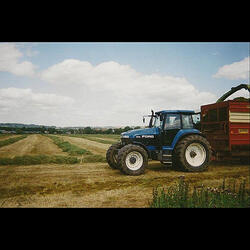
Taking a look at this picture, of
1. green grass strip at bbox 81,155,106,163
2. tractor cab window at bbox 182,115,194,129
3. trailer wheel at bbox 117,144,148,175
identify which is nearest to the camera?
trailer wheel at bbox 117,144,148,175

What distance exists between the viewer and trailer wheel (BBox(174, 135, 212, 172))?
20.7 feet

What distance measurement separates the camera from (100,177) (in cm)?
600

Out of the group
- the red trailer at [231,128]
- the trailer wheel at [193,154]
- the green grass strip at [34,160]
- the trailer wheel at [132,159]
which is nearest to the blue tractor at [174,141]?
the trailer wheel at [193,154]

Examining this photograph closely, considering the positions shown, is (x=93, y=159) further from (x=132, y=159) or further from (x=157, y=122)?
(x=157, y=122)

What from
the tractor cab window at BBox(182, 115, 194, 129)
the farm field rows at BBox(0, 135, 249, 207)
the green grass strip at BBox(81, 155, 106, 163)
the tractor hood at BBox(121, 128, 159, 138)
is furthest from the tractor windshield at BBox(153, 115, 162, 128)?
the green grass strip at BBox(81, 155, 106, 163)

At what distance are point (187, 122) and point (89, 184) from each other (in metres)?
3.46

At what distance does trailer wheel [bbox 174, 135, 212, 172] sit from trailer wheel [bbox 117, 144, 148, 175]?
1033 millimetres

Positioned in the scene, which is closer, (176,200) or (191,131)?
(176,200)

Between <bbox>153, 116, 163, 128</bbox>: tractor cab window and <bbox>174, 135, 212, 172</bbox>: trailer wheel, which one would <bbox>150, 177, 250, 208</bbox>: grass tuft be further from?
<bbox>153, 116, 163, 128</bbox>: tractor cab window

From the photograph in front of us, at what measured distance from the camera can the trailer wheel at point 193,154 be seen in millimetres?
6309

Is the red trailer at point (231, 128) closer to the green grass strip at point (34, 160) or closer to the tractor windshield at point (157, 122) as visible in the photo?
the tractor windshield at point (157, 122)
